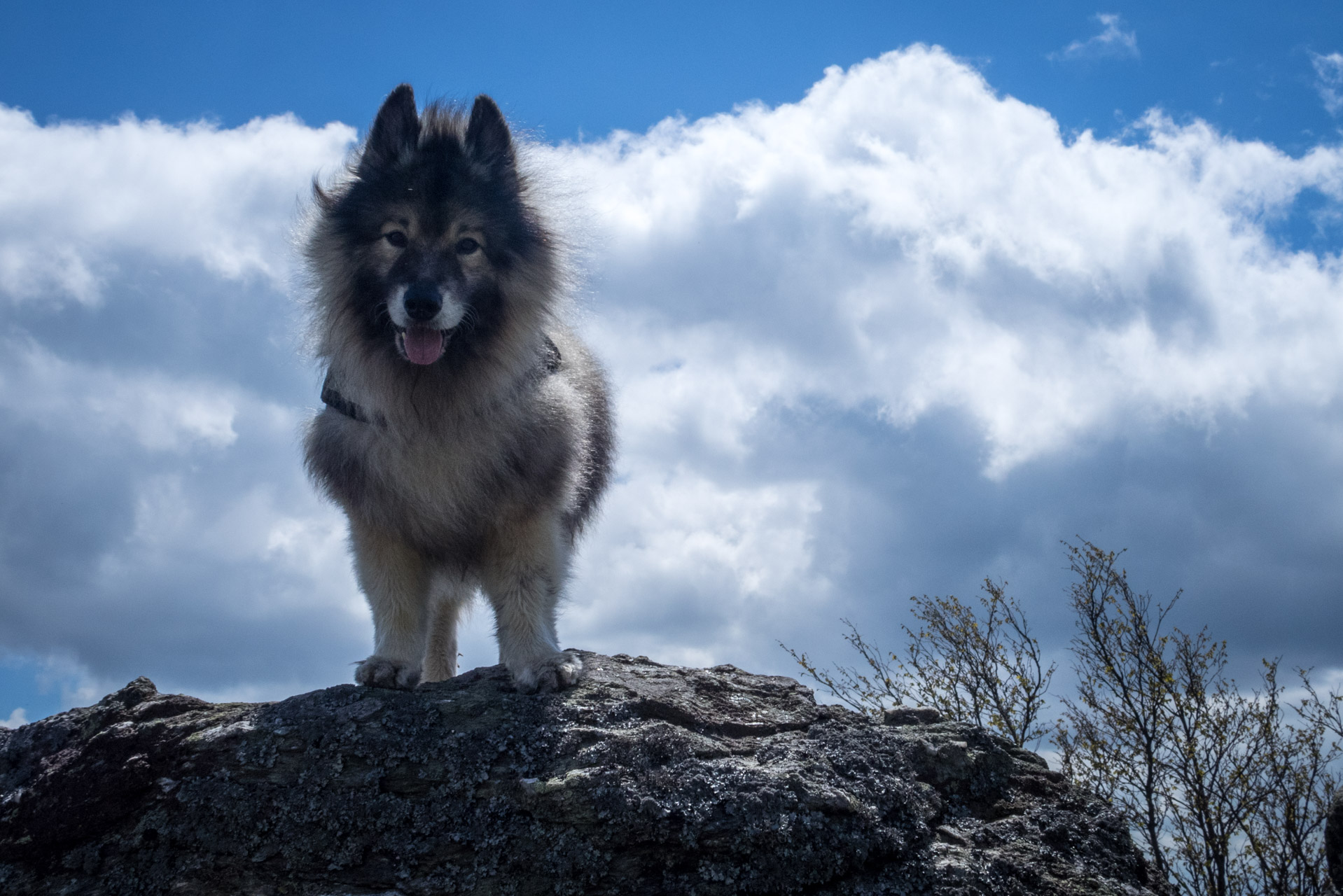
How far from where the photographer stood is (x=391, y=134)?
196 inches

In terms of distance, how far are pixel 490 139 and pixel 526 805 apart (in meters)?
3.37

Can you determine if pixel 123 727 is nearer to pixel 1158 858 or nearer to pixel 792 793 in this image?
pixel 792 793

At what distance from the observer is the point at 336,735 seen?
3.44 m

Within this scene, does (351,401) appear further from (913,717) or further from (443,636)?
(913,717)

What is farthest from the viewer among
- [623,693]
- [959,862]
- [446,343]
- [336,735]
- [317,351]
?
[317,351]

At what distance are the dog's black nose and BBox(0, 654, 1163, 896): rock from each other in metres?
1.63

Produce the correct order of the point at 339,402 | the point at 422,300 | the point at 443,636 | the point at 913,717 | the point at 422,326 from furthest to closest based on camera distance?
the point at 443,636, the point at 339,402, the point at 422,326, the point at 422,300, the point at 913,717

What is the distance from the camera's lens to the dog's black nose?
14.3ft

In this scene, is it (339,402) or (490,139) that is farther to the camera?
(490,139)

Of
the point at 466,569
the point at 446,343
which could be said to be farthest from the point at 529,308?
the point at 466,569

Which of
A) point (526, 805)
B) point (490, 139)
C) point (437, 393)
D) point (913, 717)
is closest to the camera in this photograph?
point (526, 805)

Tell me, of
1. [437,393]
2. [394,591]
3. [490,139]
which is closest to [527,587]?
[394,591]

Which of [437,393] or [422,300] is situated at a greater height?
[422,300]

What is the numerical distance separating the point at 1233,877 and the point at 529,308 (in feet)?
22.6
